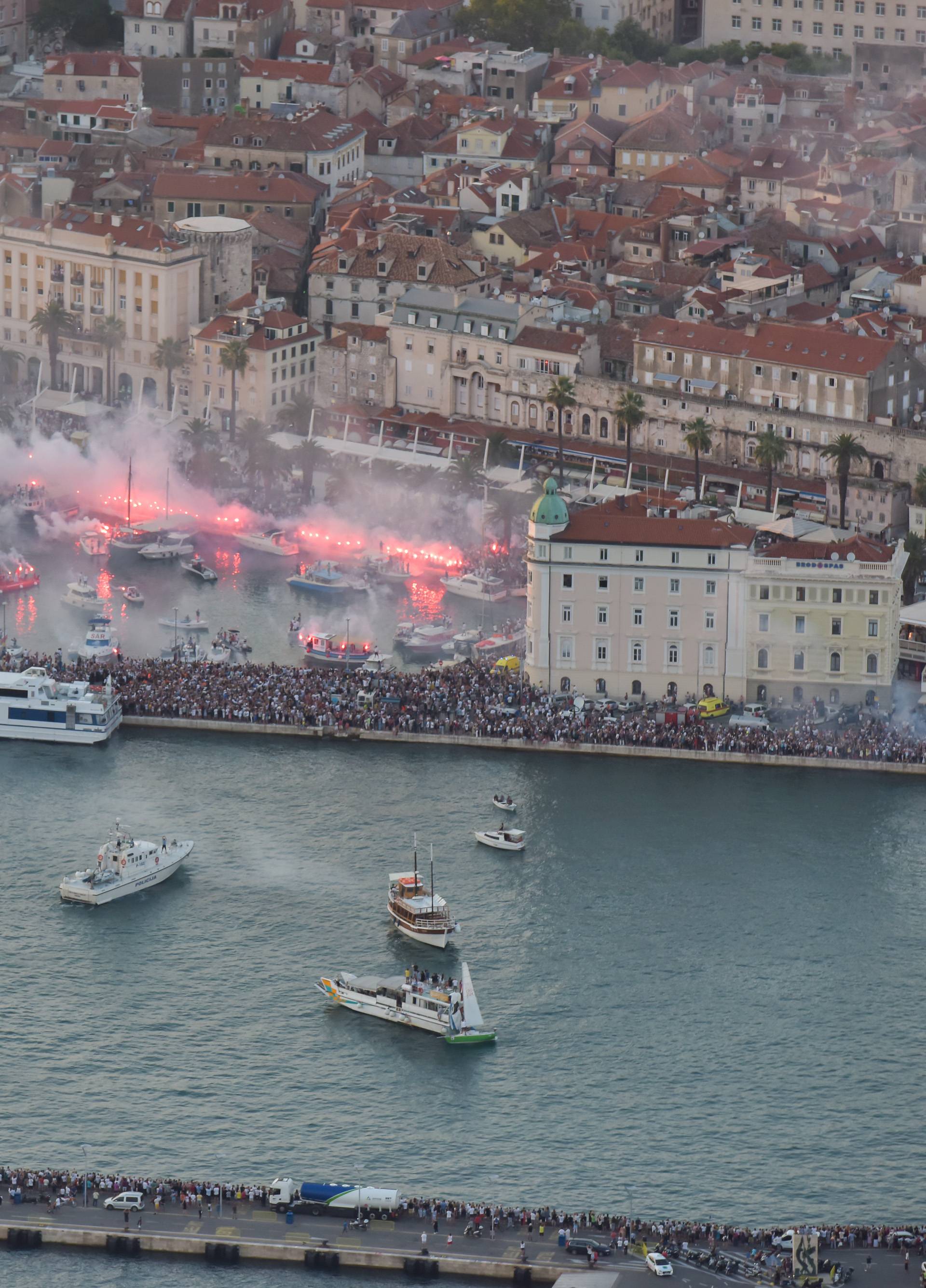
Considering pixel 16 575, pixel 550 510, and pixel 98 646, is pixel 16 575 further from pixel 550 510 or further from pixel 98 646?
pixel 550 510

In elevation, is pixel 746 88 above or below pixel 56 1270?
above

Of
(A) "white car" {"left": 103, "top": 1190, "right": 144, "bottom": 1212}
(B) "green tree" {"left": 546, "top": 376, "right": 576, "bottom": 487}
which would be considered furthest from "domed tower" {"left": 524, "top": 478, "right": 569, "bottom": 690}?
(A) "white car" {"left": 103, "top": 1190, "right": 144, "bottom": 1212}

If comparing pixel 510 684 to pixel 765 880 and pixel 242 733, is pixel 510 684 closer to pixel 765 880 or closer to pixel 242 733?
pixel 242 733

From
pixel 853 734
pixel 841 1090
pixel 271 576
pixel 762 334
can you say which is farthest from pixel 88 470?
pixel 841 1090

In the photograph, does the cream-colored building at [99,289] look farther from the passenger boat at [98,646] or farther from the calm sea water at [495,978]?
the calm sea water at [495,978]

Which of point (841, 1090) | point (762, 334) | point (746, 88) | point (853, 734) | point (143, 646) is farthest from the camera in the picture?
point (746, 88)

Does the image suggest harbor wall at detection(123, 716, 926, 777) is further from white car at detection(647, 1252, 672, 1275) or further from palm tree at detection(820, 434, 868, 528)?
white car at detection(647, 1252, 672, 1275)

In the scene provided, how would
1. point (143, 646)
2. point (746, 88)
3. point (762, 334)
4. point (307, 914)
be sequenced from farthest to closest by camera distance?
point (746, 88) < point (762, 334) < point (143, 646) < point (307, 914)
